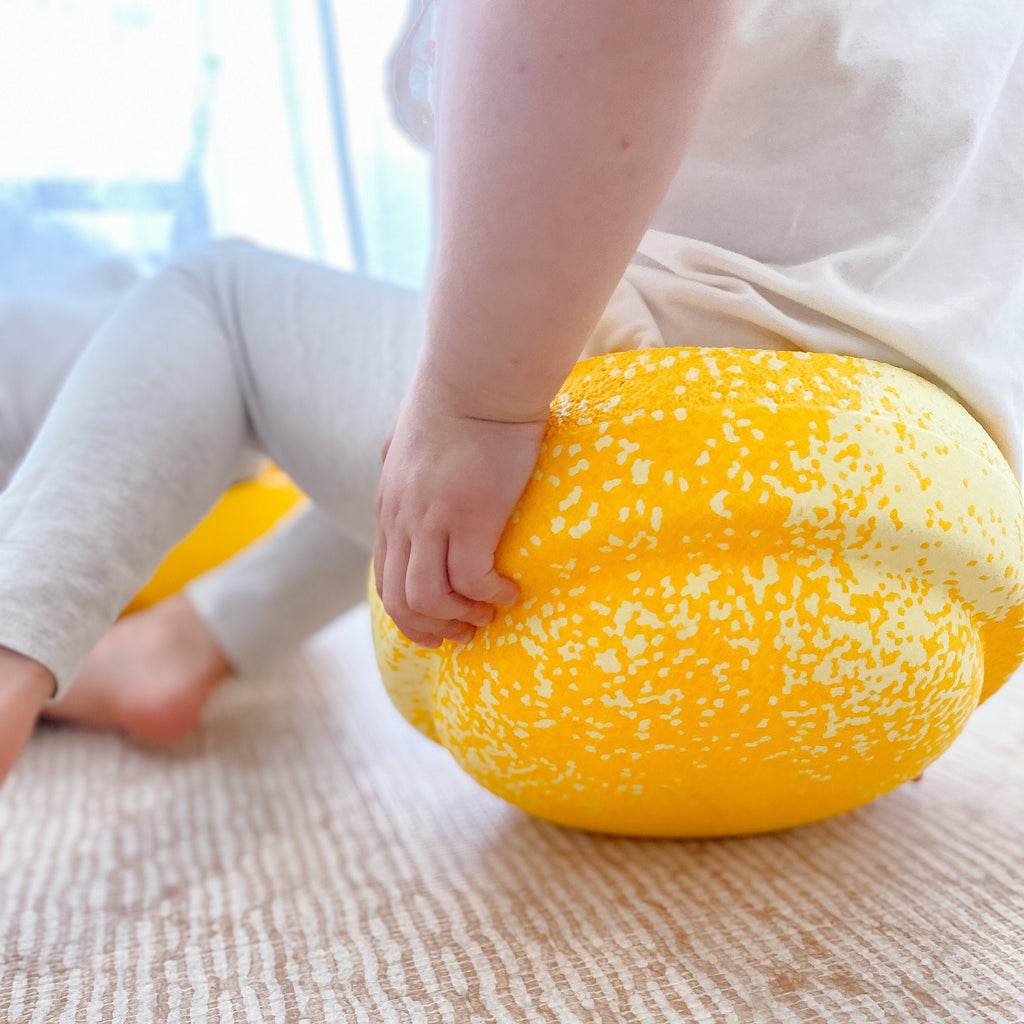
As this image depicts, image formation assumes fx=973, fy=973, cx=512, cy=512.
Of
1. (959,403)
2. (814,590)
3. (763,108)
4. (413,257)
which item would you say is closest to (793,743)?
(814,590)

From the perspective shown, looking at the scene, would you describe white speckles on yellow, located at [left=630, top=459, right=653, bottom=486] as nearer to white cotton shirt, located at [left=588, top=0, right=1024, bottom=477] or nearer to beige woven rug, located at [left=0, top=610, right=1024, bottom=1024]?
white cotton shirt, located at [left=588, top=0, right=1024, bottom=477]

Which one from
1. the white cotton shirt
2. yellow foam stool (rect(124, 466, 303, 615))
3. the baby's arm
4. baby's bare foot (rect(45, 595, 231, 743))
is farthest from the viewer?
yellow foam stool (rect(124, 466, 303, 615))

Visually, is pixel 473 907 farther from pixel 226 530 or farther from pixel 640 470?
pixel 226 530

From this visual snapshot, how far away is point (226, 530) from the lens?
39.8 inches

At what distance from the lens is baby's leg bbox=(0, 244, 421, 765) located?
50cm

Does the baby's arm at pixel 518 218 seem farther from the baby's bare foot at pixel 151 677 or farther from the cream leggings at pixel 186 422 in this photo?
the baby's bare foot at pixel 151 677

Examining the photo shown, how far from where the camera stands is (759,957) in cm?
41

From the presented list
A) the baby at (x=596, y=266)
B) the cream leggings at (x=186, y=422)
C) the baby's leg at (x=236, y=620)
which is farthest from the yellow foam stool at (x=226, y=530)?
the baby at (x=596, y=266)

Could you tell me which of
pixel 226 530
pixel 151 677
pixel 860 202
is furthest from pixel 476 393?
pixel 226 530

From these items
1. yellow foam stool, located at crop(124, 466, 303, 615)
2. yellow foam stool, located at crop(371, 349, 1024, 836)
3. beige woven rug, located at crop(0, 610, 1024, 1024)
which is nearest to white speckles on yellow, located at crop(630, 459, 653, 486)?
yellow foam stool, located at crop(371, 349, 1024, 836)

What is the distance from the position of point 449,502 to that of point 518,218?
11cm

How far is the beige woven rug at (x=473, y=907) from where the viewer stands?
0.40m

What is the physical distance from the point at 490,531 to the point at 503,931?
0.64 ft

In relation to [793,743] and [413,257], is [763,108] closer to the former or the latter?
[793,743]
